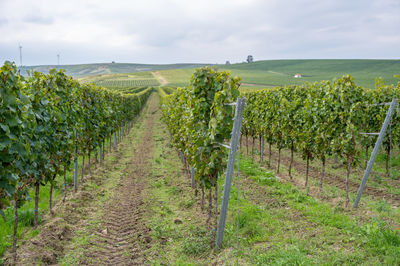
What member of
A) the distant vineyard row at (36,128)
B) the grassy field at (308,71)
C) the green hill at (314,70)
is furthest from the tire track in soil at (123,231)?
the green hill at (314,70)

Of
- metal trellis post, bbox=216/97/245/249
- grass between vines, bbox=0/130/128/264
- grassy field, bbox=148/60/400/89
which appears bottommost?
grass between vines, bbox=0/130/128/264

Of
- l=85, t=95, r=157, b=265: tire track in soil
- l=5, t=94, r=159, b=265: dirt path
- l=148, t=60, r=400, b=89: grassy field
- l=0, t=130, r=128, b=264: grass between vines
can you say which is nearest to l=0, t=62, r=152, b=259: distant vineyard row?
l=0, t=130, r=128, b=264: grass between vines

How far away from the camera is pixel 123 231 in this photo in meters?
6.68

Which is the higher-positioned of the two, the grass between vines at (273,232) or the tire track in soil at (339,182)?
the grass between vines at (273,232)

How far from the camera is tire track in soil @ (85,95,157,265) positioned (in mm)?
5512

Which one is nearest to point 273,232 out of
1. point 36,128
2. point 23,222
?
point 36,128

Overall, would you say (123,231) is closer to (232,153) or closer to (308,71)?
(232,153)

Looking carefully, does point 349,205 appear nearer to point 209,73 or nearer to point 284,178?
point 284,178

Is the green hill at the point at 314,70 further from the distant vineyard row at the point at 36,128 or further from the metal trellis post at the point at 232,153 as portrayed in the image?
the metal trellis post at the point at 232,153

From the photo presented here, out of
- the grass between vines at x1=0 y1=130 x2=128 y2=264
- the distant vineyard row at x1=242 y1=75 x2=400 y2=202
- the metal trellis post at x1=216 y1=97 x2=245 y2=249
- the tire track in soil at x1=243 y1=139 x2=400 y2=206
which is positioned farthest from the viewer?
the tire track in soil at x1=243 y1=139 x2=400 y2=206

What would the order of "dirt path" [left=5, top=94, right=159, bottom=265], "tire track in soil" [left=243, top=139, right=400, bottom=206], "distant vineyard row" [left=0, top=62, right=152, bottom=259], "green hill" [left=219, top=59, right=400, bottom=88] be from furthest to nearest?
"green hill" [left=219, top=59, right=400, bottom=88], "tire track in soil" [left=243, top=139, right=400, bottom=206], "dirt path" [left=5, top=94, right=159, bottom=265], "distant vineyard row" [left=0, top=62, right=152, bottom=259]

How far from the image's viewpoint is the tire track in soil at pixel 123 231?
18.1ft

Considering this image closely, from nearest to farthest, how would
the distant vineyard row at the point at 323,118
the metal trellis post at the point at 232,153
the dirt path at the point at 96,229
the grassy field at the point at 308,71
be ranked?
the metal trellis post at the point at 232,153 < the dirt path at the point at 96,229 < the distant vineyard row at the point at 323,118 < the grassy field at the point at 308,71

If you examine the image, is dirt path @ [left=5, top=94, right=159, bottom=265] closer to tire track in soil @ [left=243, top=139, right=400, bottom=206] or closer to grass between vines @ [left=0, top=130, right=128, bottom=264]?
grass between vines @ [left=0, top=130, right=128, bottom=264]
